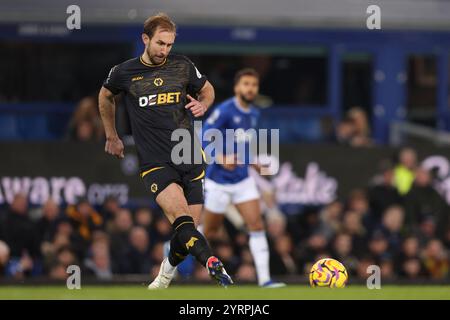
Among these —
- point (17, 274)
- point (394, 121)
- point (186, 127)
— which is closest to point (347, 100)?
point (394, 121)

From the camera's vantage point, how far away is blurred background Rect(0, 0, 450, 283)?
17.3 metres

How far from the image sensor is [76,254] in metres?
16.9

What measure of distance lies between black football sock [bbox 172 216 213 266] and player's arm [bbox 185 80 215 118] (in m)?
0.90

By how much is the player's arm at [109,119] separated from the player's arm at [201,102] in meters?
0.73

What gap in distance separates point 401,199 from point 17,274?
5.38 metres

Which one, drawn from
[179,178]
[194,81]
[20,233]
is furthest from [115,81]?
[20,233]

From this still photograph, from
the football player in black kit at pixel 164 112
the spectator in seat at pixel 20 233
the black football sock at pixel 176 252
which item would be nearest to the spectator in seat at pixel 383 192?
the spectator in seat at pixel 20 233

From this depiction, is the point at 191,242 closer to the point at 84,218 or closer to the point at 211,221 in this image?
the point at 211,221

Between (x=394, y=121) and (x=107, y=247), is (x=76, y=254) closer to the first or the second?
(x=107, y=247)

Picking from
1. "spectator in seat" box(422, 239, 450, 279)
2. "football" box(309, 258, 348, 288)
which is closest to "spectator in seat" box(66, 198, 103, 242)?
Answer: "spectator in seat" box(422, 239, 450, 279)

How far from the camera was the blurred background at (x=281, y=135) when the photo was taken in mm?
17266

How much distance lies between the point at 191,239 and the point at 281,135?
860 cm

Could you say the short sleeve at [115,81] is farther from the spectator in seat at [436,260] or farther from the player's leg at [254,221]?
the spectator in seat at [436,260]

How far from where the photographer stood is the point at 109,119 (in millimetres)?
11617
